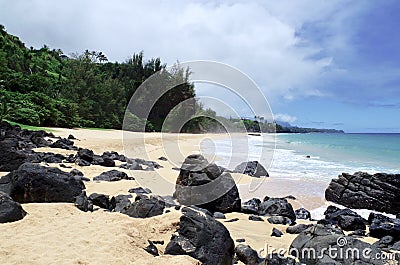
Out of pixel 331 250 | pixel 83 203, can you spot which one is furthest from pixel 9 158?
pixel 331 250

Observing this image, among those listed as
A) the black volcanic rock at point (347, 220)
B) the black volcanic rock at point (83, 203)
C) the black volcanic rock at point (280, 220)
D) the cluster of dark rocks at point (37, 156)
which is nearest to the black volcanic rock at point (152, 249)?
the black volcanic rock at point (83, 203)

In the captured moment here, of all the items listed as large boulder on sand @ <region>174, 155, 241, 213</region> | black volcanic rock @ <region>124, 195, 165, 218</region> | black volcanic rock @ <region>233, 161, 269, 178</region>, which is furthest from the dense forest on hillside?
black volcanic rock @ <region>124, 195, 165, 218</region>

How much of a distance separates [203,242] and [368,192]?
7217 mm

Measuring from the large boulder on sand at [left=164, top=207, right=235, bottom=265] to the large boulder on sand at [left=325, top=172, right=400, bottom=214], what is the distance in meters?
6.52

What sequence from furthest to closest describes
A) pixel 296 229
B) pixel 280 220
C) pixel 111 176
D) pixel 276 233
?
pixel 111 176, pixel 280 220, pixel 296 229, pixel 276 233

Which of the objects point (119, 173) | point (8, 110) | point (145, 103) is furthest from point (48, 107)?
point (119, 173)

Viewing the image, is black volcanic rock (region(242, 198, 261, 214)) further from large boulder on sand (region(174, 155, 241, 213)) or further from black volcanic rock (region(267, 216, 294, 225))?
black volcanic rock (region(267, 216, 294, 225))

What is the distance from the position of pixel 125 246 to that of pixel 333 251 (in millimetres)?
2689

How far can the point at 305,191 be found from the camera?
34.8 ft

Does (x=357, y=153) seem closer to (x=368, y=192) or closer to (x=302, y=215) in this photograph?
(x=368, y=192)

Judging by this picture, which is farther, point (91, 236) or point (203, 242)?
point (91, 236)

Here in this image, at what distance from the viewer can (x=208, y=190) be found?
705cm

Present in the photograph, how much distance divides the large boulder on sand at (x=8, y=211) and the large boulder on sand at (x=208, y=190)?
3492 millimetres

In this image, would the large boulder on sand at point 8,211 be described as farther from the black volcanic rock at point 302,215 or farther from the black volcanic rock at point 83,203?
the black volcanic rock at point 302,215
